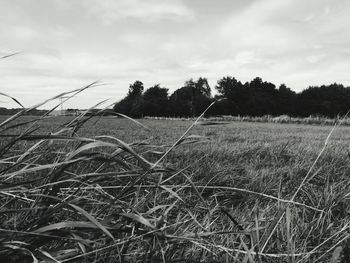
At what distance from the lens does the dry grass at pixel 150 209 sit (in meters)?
0.81

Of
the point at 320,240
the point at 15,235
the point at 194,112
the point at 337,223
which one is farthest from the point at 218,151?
the point at 194,112

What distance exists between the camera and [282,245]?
1.12m

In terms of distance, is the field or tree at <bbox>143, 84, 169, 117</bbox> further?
tree at <bbox>143, 84, 169, 117</bbox>

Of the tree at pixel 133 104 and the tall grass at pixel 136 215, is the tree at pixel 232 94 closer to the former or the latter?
the tree at pixel 133 104

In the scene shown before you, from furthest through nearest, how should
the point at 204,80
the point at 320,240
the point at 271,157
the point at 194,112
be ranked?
the point at 204,80 → the point at 194,112 → the point at 271,157 → the point at 320,240

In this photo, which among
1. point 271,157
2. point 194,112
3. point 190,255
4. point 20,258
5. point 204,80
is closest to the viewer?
point 20,258

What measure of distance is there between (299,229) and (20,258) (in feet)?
3.32

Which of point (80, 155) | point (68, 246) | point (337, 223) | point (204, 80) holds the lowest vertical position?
point (337, 223)

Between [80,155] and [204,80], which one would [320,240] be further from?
[204,80]

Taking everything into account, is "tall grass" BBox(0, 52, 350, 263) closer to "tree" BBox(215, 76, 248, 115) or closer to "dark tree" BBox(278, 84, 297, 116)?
"tree" BBox(215, 76, 248, 115)

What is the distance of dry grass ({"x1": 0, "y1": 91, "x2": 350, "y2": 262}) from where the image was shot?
2.67 ft

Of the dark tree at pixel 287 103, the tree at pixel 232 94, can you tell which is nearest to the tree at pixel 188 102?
the tree at pixel 232 94

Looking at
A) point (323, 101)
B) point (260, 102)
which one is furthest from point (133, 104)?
point (323, 101)

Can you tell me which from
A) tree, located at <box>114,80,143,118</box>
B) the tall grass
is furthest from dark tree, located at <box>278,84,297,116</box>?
the tall grass
